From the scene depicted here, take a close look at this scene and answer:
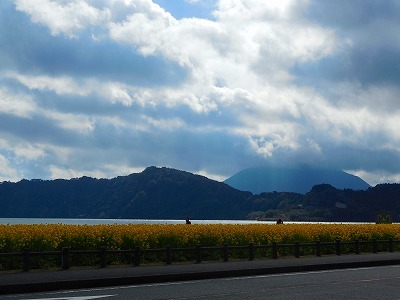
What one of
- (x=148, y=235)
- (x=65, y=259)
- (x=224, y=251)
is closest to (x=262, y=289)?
(x=65, y=259)


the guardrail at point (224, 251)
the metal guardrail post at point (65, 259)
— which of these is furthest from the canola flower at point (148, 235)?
the metal guardrail post at point (65, 259)

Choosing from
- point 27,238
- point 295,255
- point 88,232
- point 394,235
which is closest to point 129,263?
point 88,232

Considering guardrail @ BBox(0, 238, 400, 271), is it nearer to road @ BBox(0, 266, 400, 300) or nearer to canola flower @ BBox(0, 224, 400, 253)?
→ canola flower @ BBox(0, 224, 400, 253)

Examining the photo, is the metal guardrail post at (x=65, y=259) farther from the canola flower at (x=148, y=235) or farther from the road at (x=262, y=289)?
the road at (x=262, y=289)

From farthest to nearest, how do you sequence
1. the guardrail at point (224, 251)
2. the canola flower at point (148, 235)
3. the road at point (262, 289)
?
the canola flower at point (148, 235)
the guardrail at point (224, 251)
the road at point (262, 289)

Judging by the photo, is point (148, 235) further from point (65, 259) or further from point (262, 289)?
point (262, 289)

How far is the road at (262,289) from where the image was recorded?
15789mm

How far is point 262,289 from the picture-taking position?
17422mm

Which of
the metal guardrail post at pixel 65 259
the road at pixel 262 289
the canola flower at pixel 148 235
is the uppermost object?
the canola flower at pixel 148 235

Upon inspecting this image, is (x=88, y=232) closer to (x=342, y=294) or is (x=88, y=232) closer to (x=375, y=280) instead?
(x=375, y=280)

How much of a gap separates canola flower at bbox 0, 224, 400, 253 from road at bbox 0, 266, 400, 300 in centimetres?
1002

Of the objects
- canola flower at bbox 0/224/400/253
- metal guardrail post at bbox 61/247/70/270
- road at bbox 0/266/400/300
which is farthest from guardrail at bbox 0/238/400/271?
road at bbox 0/266/400/300

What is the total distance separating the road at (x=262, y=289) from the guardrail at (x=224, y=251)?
558 cm

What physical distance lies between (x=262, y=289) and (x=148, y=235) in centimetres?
1451
